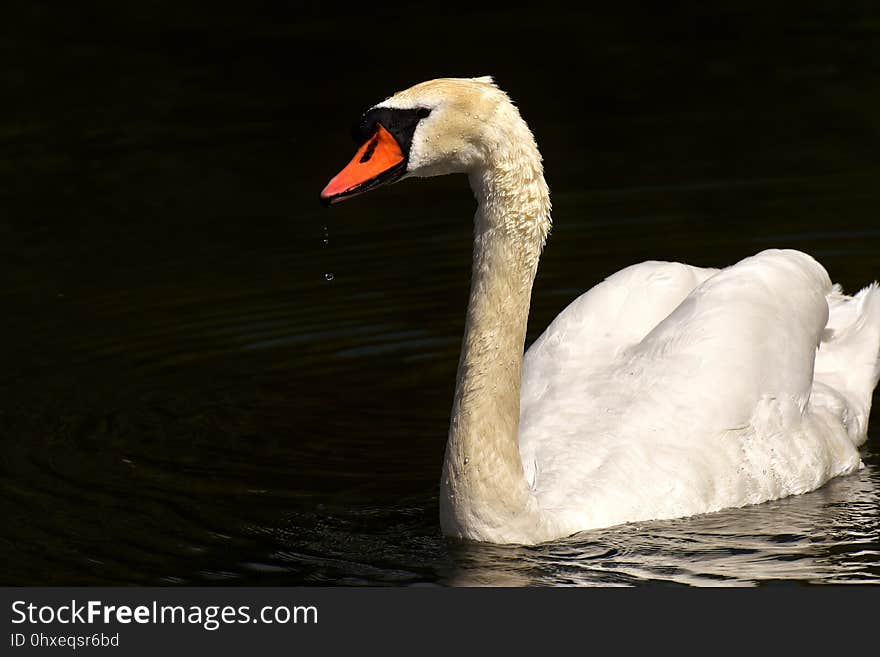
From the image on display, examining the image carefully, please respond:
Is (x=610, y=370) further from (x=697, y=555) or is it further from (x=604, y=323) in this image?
(x=697, y=555)

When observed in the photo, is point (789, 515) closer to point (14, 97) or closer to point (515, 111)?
point (515, 111)

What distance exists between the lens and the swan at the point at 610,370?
7.94 metres

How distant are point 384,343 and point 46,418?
7.79ft

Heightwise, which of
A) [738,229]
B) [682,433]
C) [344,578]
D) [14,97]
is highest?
[14,97]

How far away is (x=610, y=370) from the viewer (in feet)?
31.4

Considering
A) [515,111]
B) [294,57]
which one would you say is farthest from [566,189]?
[515,111]

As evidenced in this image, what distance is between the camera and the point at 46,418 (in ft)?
35.3

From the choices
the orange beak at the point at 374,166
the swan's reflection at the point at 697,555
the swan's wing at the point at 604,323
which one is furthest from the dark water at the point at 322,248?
the orange beak at the point at 374,166

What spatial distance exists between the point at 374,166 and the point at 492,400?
1217 millimetres

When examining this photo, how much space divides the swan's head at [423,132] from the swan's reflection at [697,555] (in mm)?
1792

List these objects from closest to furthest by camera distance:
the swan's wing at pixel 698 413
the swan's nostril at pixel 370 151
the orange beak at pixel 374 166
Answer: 1. the orange beak at pixel 374 166
2. the swan's nostril at pixel 370 151
3. the swan's wing at pixel 698 413

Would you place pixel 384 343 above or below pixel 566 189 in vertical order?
below

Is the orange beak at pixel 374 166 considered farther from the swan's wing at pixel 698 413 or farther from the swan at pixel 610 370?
the swan's wing at pixel 698 413

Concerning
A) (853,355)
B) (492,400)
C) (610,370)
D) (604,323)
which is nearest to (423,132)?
(492,400)
